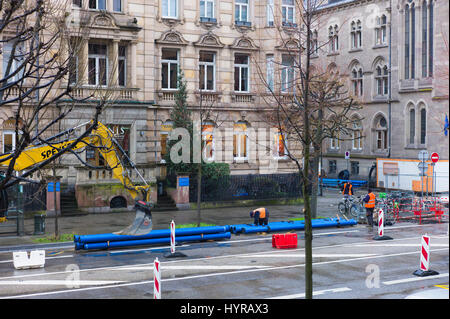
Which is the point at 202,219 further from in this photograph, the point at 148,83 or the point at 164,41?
the point at 164,41

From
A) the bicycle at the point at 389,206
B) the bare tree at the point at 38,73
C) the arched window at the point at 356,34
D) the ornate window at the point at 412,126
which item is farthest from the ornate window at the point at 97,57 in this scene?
the arched window at the point at 356,34

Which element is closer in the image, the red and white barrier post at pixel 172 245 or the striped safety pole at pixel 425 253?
the striped safety pole at pixel 425 253

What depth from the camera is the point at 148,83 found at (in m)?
32.3

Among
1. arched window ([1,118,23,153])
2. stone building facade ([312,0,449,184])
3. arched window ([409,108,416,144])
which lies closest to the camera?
arched window ([1,118,23,153])

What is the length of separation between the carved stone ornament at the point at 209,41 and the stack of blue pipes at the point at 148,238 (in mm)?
14502

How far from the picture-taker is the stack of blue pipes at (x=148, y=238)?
20.0 meters

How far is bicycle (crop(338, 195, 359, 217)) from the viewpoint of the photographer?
28.9 metres

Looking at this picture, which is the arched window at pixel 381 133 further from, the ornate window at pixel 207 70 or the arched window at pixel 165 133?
the arched window at pixel 165 133

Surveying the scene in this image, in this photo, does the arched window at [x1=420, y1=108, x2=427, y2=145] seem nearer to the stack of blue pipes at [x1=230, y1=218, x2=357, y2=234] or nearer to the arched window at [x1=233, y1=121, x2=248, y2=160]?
the arched window at [x1=233, y1=121, x2=248, y2=160]

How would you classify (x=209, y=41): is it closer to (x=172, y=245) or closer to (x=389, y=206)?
(x=389, y=206)

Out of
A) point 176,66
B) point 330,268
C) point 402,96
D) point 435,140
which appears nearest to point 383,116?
point 402,96

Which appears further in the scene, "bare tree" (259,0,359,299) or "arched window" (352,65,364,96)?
"arched window" (352,65,364,96)

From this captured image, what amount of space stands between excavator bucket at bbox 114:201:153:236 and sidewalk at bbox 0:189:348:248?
3.13 meters

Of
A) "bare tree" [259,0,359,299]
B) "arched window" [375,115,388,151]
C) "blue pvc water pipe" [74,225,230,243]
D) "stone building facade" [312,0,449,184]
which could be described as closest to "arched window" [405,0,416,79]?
"stone building facade" [312,0,449,184]
